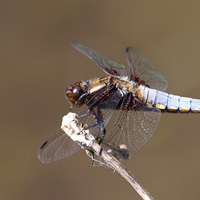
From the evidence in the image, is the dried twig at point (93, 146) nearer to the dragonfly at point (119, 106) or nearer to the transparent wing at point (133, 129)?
the dragonfly at point (119, 106)

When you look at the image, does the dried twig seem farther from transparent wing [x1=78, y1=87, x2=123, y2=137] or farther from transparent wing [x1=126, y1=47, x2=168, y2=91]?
transparent wing [x1=126, y1=47, x2=168, y2=91]

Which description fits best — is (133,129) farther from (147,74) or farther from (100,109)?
(147,74)

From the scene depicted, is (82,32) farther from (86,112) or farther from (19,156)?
(86,112)

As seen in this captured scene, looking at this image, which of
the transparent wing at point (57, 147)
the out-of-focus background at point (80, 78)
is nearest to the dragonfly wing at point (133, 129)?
the transparent wing at point (57, 147)

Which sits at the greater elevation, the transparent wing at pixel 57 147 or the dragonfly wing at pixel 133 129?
the transparent wing at pixel 57 147

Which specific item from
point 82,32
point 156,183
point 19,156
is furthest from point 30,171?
point 82,32

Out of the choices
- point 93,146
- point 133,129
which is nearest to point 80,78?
point 133,129
